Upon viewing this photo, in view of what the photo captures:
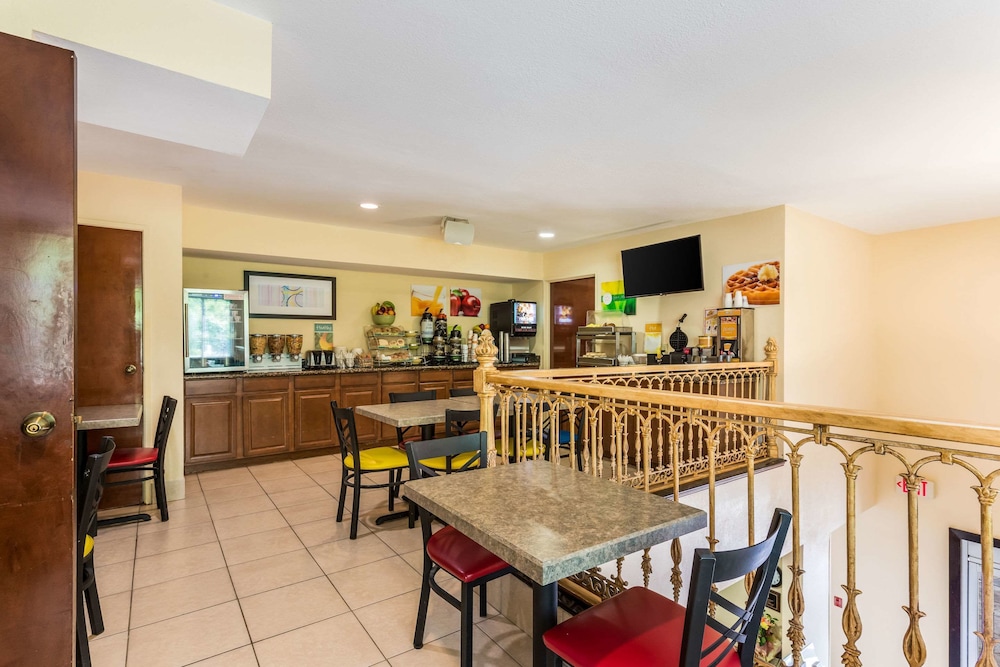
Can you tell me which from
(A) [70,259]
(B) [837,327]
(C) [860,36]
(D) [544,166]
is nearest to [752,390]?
(B) [837,327]

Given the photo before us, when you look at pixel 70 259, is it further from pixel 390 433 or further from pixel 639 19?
pixel 390 433

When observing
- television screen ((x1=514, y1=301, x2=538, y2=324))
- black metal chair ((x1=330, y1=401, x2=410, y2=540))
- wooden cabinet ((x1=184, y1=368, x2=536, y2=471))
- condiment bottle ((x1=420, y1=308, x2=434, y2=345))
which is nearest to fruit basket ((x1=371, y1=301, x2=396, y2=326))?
condiment bottle ((x1=420, y1=308, x2=434, y2=345))

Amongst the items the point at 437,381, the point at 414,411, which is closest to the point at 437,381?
the point at 437,381

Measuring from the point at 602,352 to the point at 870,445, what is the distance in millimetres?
4151

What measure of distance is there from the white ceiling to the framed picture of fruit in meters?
2.59

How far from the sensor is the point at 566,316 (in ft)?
23.7

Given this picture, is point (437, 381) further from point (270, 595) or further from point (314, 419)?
point (270, 595)

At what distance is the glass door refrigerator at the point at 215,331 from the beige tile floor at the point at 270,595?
1.56 metres

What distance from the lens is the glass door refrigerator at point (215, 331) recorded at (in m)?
4.82

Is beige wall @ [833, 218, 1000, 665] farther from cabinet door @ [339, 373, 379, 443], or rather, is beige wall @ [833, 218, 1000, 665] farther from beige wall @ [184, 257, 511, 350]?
cabinet door @ [339, 373, 379, 443]

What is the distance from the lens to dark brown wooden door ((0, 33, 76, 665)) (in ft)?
4.61

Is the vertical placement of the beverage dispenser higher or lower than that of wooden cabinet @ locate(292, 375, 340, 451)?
higher

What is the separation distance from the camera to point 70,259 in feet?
4.93

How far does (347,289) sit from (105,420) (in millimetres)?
3395
